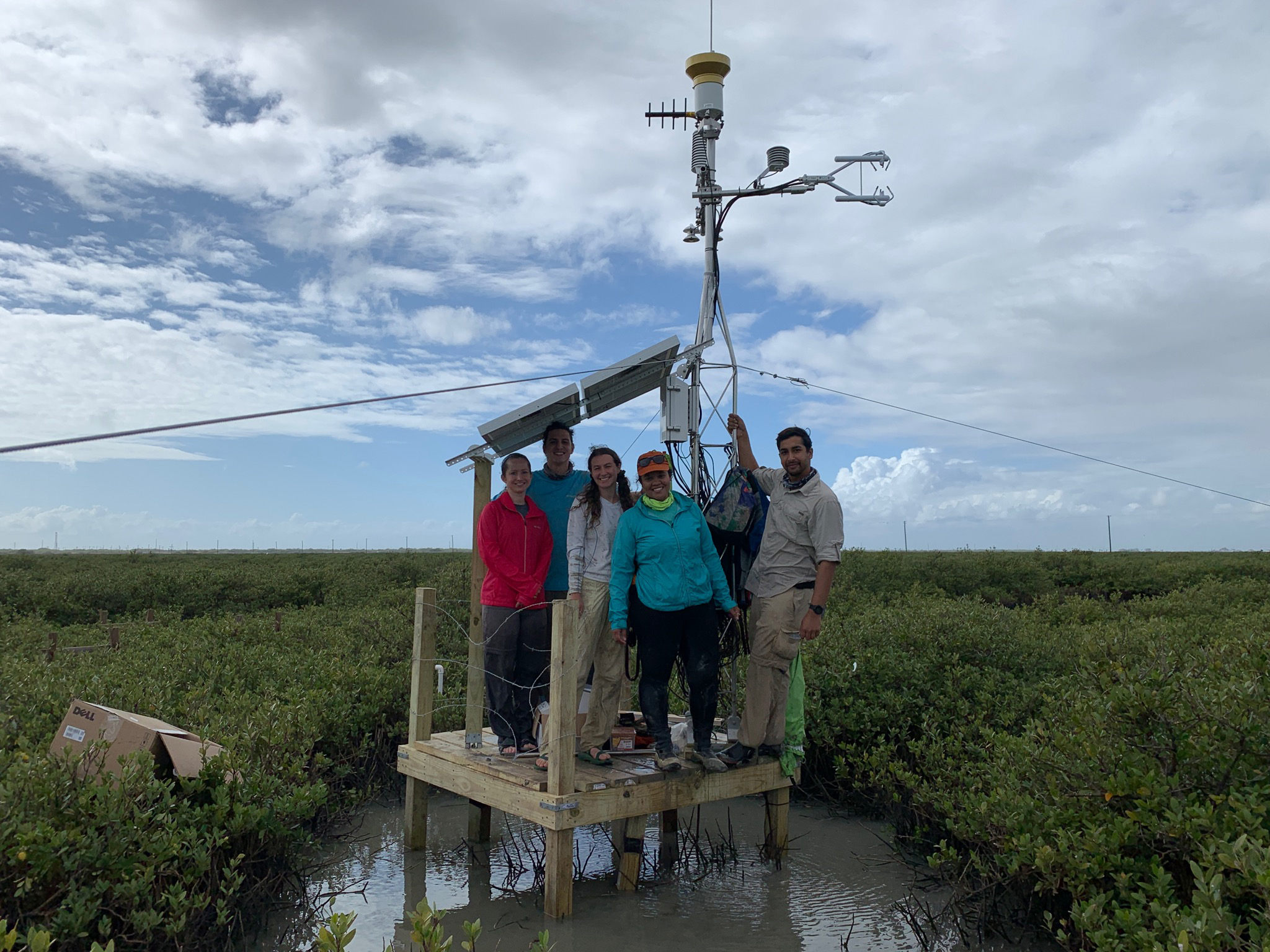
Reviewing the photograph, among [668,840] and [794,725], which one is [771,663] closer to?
[794,725]

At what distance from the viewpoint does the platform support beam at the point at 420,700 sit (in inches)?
244

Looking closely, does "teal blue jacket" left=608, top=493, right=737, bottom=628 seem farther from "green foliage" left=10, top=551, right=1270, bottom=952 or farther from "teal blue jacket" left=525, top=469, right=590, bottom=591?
"green foliage" left=10, top=551, right=1270, bottom=952

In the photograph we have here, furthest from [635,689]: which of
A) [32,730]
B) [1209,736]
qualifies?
[1209,736]

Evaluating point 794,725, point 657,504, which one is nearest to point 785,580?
point 657,504

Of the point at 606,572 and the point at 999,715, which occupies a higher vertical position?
the point at 606,572

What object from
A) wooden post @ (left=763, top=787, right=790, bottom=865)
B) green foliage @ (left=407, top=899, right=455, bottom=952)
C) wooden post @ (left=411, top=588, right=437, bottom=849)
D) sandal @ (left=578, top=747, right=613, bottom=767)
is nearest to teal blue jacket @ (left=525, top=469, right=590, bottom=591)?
wooden post @ (left=411, top=588, right=437, bottom=849)

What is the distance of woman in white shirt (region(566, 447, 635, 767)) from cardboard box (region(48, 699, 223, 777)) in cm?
224

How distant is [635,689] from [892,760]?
3.49 meters

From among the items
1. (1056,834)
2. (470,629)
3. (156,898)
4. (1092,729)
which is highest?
(470,629)

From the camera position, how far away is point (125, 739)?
4781 mm

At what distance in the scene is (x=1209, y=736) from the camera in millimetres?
3859

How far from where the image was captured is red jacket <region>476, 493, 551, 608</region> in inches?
227

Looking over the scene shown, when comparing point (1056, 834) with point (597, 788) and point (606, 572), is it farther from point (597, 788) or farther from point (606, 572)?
point (606, 572)

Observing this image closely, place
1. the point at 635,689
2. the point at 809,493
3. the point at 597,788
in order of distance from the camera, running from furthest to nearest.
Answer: the point at 635,689
the point at 809,493
the point at 597,788
